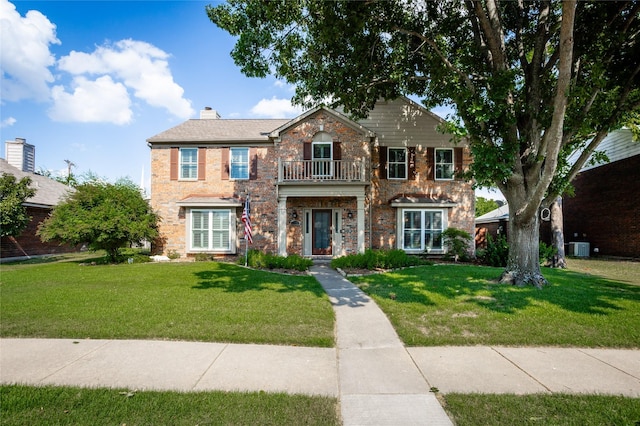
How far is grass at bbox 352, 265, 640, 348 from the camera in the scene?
4.90 meters

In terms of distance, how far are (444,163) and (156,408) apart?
51.8ft

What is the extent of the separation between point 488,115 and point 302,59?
19.8 feet

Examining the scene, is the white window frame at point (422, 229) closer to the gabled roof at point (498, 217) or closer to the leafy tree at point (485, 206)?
the gabled roof at point (498, 217)

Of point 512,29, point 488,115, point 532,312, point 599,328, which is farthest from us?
point 512,29

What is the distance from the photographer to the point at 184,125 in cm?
1712

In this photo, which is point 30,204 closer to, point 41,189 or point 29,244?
point 29,244

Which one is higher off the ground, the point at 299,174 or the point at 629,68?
the point at 629,68

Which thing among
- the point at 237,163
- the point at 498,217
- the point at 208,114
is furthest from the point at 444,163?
the point at 208,114

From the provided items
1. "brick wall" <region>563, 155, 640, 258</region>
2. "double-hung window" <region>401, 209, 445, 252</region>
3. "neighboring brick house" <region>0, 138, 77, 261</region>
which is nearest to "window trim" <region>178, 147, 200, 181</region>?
"neighboring brick house" <region>0, 138, 77, 261</region>

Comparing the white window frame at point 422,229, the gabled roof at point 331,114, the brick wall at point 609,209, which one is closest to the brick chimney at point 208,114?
the gabled roof at point 331,114

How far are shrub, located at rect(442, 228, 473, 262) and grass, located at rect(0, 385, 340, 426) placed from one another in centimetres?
1306

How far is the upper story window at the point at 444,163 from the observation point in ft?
52.3

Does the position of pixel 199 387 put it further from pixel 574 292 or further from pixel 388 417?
pixel 574 292

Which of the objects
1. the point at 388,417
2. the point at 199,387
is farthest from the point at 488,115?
the point at 199,387
